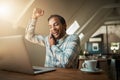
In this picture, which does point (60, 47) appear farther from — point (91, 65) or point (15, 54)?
point (15, 54)

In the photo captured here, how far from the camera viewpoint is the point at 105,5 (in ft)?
17.0

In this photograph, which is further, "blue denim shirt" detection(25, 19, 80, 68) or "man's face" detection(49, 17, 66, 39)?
"man's face" detection(49, 17, 66, 39)

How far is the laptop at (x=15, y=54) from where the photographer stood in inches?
37.4

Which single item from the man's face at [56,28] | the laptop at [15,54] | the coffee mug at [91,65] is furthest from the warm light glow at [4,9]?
the coffee mug at [91,65]

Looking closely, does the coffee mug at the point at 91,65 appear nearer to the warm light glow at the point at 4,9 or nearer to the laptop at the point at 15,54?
the laptop at the point at 15,54

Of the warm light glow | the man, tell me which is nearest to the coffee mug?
the man

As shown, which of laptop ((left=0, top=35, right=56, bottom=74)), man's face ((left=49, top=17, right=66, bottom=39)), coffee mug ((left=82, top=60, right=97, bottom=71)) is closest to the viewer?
laptop ((left=0, top=35, right=56, bottom=74))

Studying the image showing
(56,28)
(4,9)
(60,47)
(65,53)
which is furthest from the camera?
(4,9)

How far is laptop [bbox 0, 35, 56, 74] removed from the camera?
951 millimetres

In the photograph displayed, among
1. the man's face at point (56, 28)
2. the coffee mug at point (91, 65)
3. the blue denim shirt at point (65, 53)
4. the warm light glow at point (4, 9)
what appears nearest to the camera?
the coffee mug at point (91, 65)

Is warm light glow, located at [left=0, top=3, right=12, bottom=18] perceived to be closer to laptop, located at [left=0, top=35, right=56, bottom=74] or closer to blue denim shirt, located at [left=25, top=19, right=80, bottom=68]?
blue denim shirt, located at [left=25, top=19, right=80, bottom=68]

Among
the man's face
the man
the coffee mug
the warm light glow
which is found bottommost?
the coffee mug

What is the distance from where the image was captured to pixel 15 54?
3.35ft

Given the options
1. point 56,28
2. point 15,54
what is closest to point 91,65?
point 15,54
